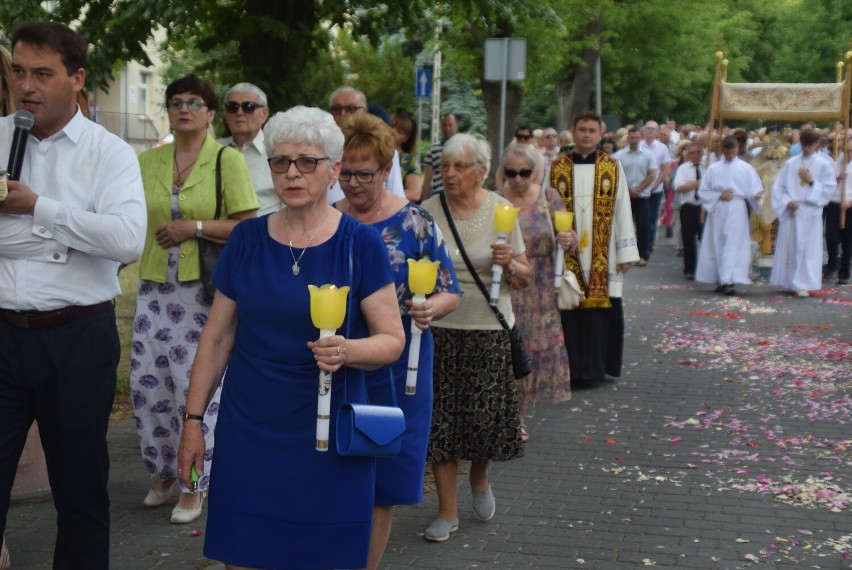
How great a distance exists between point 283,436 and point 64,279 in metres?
1.04

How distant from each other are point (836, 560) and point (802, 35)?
59.8 meters

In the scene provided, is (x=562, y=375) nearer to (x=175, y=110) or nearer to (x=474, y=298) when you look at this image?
(x=474, y=298)

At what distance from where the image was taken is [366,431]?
4.09 metres

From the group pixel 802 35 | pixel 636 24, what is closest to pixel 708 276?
pixel 636 24

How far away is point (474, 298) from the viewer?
275 inches

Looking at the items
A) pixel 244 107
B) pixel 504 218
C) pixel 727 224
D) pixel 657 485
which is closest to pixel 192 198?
pixel 244 107

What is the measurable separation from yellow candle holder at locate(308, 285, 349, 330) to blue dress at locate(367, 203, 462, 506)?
114 centimetres

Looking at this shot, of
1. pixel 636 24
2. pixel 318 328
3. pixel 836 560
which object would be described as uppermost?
pixel 636 24

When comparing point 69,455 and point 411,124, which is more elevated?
point 411,124

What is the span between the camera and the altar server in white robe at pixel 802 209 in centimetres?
1914

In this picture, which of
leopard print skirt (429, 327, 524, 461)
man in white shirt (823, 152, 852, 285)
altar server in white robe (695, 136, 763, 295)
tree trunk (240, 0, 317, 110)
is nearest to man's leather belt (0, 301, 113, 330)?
leopard print skirt (429, 327, 524, 461)

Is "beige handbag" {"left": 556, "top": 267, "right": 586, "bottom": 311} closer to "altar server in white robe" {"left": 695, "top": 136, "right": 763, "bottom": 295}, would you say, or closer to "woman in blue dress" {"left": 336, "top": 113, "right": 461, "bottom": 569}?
"woman in blue dress" {"left": 336, "top": 113, "right": 461, "bottom": 569}

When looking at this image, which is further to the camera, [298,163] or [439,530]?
[439,530]

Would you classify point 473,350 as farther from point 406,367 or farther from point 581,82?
point 581,82
